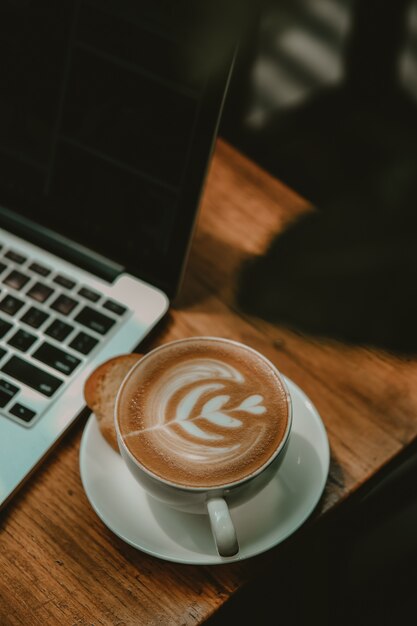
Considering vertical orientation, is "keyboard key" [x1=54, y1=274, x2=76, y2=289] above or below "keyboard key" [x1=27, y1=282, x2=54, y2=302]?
above

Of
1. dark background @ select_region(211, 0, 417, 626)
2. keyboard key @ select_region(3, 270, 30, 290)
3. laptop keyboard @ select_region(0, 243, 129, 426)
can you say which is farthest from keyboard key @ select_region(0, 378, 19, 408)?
dark background @ select_region(211, 0, 417, 626)

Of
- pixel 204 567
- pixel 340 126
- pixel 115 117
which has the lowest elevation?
pixel 204 567

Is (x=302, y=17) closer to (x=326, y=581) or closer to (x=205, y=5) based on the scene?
(x=205, y=5)

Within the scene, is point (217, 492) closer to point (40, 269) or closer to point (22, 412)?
point (22, 412)

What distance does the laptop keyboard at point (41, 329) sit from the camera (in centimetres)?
58

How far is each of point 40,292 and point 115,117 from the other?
6.8 inches

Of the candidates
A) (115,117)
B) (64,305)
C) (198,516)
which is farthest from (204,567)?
(115,117)

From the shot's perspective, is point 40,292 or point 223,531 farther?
point 40,292

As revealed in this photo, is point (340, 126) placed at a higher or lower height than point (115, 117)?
lower

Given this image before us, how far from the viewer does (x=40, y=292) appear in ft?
2.12

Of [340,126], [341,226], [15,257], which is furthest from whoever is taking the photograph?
[340,126]

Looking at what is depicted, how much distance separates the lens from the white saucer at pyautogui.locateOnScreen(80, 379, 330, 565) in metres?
0.52

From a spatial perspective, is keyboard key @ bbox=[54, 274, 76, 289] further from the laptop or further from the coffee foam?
the coffee foam

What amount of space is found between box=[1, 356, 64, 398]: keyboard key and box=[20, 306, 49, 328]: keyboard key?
0.04 metres
